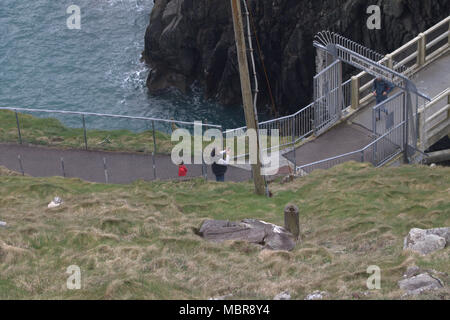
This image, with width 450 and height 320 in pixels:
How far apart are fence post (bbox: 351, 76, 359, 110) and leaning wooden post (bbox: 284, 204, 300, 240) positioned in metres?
13.0

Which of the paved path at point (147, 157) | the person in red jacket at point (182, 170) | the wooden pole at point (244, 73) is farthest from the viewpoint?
the paved path at point (147, 157)

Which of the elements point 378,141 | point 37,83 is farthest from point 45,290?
point 37,83

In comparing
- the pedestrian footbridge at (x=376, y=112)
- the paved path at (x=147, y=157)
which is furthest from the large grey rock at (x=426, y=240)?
the paved path at (x=147, y=157)

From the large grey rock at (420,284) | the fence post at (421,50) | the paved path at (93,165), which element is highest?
the fence post at (421,50)

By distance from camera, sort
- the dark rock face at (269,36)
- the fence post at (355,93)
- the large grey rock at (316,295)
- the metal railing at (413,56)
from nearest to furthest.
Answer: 1. the large grey rock at (316,295)
2. the fence post at (355,93)
3. the metal railing at (413,56)
4. the dark rock face at (269,36)

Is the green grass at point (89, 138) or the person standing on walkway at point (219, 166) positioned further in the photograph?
the green grass at point (89, 138)

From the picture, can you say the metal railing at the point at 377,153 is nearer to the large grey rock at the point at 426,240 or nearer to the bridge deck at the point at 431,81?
the bridge deck at the point at 431,81

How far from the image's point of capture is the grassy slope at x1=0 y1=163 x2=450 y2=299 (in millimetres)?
14344

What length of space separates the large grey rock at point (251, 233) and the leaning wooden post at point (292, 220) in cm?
15

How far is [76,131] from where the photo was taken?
112 feet

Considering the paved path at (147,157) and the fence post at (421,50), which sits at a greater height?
the fence post at (421,50)

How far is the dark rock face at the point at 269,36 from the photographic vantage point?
4128 centimetres
